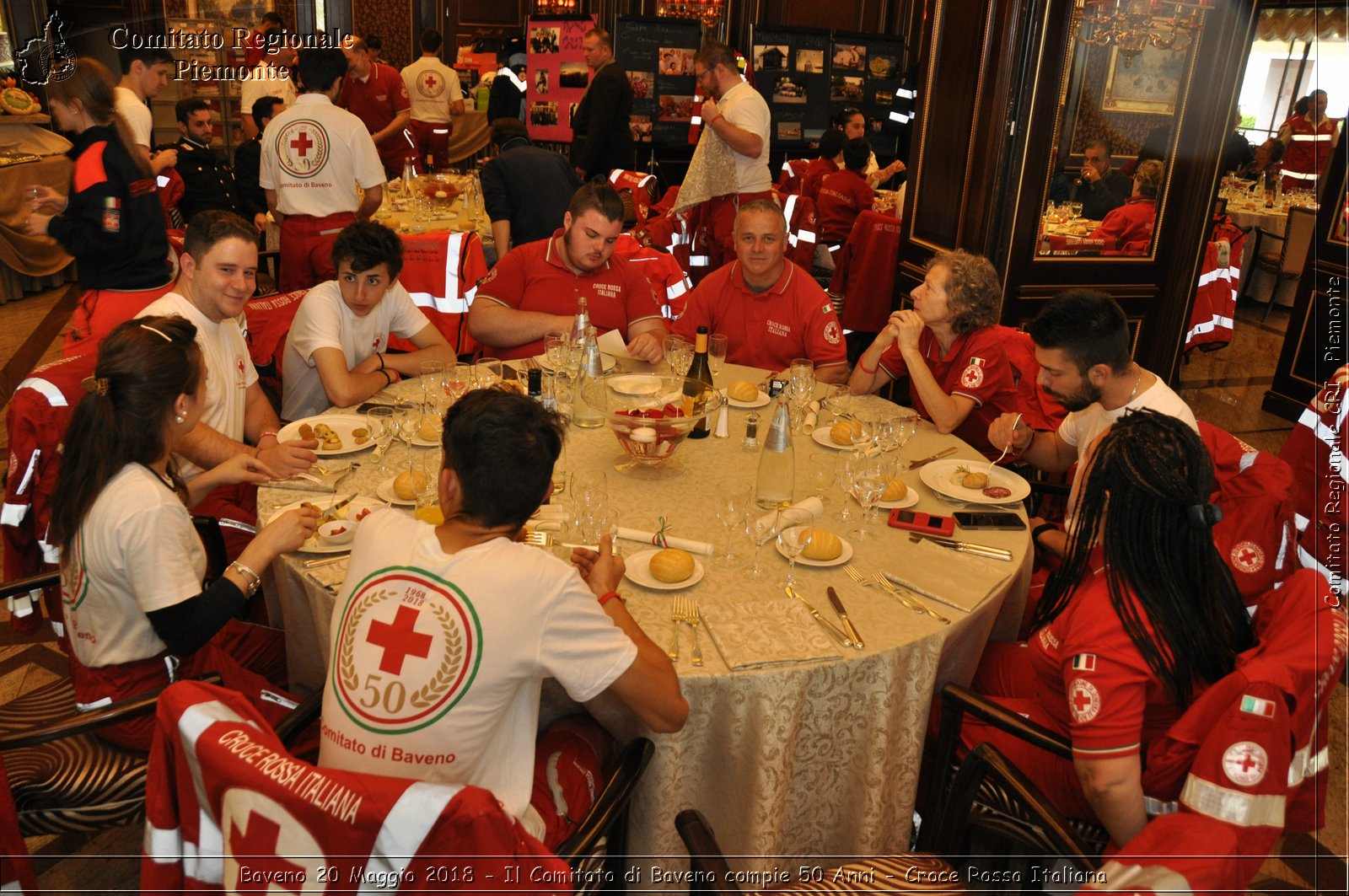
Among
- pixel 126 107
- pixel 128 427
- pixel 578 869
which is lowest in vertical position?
pixel 578 869

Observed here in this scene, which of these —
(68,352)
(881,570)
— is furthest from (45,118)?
(881,570)

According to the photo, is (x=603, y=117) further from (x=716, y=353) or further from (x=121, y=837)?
(x=121, y=837)

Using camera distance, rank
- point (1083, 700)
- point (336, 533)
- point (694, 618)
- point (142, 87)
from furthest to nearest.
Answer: point (142, 87), point (336, 533), point (694, 618), point (1083, 700)

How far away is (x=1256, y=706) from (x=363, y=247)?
283 cm

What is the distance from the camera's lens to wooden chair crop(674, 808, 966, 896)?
5.67 ft

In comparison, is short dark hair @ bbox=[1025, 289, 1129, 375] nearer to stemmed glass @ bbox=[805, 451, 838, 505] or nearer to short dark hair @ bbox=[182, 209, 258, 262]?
stemmed glass @ bbox=[805, 451, 838, 505]

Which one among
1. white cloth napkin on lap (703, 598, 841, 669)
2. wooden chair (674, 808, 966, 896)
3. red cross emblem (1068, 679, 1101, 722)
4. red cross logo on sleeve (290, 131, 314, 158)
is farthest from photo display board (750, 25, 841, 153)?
wooden chair (674, 808, 966, 896)

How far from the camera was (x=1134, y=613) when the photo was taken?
1.82m

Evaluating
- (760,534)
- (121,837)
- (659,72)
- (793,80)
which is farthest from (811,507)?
(793,80)

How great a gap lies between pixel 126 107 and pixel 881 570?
5.05m

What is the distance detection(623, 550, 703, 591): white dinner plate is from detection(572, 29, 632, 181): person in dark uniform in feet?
18.3

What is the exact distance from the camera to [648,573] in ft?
7.09

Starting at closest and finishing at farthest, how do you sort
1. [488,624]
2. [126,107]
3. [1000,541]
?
[488,624]
[1000,541]
[126,107]

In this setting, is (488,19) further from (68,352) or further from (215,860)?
(215,860)
